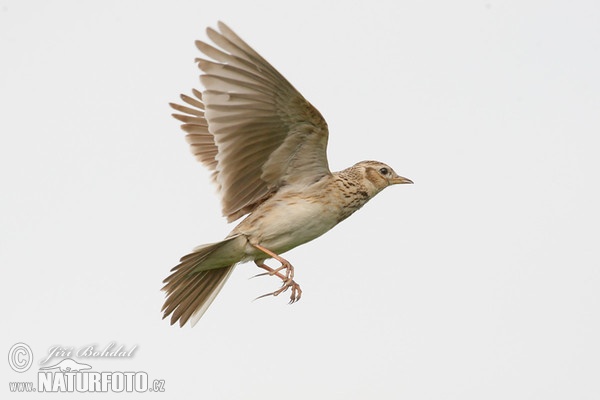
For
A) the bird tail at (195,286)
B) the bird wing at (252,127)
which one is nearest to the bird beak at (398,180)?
the bird wing at (252,127)

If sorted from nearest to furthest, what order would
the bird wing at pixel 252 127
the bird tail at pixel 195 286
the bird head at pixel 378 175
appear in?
the bird wing at pixel 252 127 → the bird tail at pixel 195 286 → the bird head at pixel 378 175

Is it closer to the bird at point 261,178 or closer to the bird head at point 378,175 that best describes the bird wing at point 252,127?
the bird at point 261,178

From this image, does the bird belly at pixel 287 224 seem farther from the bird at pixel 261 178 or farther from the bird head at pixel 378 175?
the bird head at pixel 378 175

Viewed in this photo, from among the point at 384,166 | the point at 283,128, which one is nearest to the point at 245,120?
the point at 283,128

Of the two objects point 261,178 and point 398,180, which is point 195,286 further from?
point 398,180

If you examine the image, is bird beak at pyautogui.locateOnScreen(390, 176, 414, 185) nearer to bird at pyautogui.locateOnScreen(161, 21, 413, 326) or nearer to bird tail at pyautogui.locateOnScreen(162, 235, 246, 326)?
bird at pyautogui.locateOnScreen(161, 21, 413, 326)

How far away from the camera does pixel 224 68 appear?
8148 millimetres

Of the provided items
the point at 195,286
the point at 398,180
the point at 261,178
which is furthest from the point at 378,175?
the point at 195,286

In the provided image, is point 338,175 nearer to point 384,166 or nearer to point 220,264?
point 384,166

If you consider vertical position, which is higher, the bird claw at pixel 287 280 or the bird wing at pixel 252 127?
the bird wing at pixel 252 127

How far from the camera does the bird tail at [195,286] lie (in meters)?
8.96

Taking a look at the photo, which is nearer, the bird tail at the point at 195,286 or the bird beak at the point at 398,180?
the bird tail at the point at 195,286

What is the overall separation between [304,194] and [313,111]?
2.74 feet

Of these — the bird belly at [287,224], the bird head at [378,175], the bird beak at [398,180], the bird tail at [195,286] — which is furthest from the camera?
the bird beak at [398,180]
